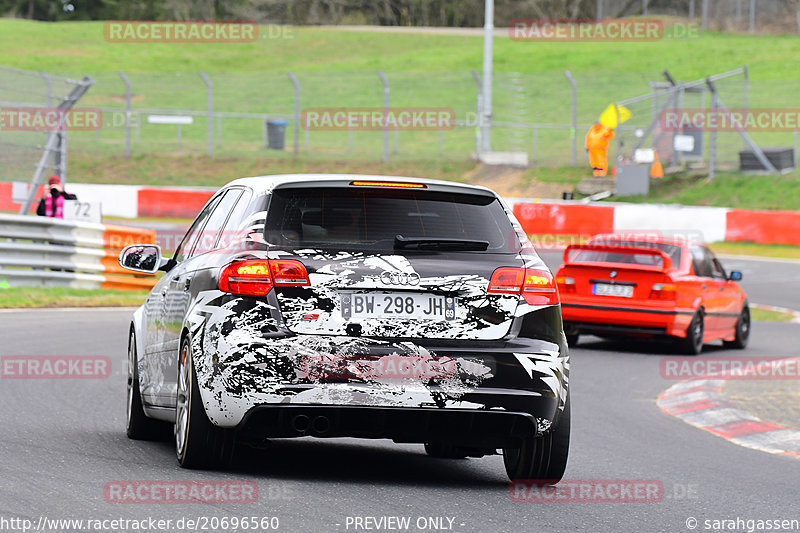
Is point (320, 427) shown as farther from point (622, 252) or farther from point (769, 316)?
point (769, 316)

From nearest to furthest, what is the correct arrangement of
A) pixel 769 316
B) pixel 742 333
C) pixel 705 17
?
1. pixel 742 333
2. pixel 769 316
3. pixel 705 17

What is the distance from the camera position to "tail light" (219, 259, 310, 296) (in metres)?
6.84

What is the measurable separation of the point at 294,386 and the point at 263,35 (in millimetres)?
81554

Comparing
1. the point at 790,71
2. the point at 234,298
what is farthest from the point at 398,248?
the point at 790,71

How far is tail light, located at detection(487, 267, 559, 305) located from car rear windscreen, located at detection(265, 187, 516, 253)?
168 millimetres

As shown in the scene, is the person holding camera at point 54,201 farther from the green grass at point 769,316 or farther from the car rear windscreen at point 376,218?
the car rear windscreen at point 376,218

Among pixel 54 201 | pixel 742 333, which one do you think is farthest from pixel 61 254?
pixel 742 333

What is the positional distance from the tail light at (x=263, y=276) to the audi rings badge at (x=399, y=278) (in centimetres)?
36

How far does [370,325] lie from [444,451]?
2013 mm

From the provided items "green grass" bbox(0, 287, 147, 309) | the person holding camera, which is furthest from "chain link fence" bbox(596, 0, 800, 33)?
"green grass" bbox(0, 287, 147, 309)

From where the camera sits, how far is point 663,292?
16.5 metres

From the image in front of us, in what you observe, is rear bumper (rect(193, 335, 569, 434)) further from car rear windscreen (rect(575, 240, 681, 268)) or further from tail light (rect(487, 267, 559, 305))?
car rear windscreen (rect(575, 240, 681, 268))

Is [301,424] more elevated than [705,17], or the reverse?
[705,17]

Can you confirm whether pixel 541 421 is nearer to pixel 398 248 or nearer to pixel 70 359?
pixel 398 248
